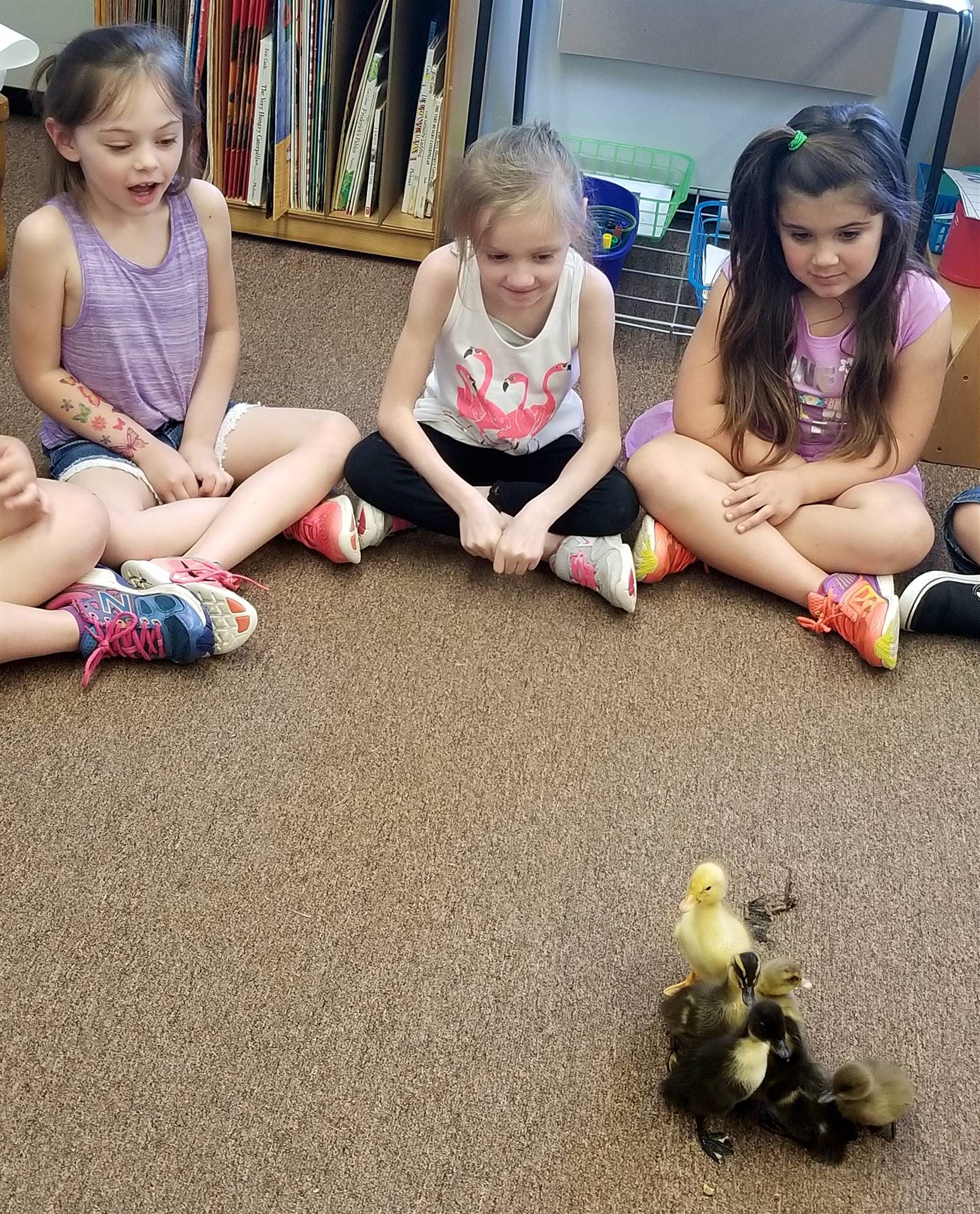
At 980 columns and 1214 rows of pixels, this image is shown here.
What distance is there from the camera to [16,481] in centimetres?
127

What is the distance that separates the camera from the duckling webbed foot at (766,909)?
1.10 metres

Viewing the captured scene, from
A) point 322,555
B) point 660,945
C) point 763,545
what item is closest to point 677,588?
point 763,545

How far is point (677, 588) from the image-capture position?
1.57 metres

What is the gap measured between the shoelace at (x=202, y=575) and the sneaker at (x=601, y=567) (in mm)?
426

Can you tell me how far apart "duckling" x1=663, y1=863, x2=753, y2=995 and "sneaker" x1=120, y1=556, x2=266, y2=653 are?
623mm

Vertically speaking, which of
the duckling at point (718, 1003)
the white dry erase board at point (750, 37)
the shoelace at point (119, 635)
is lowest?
the duckling at point (718, 1003)

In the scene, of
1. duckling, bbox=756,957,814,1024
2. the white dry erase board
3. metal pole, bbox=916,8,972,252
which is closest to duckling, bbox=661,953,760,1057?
duckling, bbox=756,957,814,1024

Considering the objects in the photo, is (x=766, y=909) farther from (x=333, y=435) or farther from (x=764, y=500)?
(x=333, y=435)

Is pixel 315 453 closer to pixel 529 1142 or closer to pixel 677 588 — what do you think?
pixel 677 588

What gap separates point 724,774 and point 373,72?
5.06 ft

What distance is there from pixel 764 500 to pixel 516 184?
51 centimetres

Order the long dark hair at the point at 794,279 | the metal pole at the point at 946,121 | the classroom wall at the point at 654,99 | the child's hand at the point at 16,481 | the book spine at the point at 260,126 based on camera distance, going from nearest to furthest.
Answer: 1. the child's hand at the point at 16,481
2. the long dark hair at the point at 794,279
3. the metal pole at the point at 946,121
4. the book spine at the point at 260,126
5. the classroom wall at the point at 654,99

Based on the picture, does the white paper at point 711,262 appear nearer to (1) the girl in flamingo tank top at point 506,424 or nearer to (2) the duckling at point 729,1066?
(1) the girl in flamingo tank top at point 506,424

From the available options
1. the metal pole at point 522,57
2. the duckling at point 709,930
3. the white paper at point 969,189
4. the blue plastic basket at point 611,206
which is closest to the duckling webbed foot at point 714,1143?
the duckling at point 709,930
